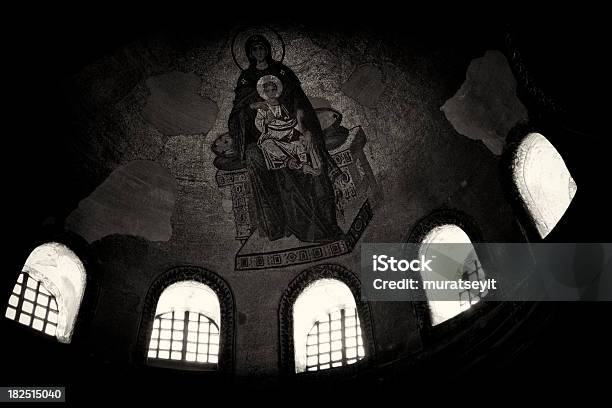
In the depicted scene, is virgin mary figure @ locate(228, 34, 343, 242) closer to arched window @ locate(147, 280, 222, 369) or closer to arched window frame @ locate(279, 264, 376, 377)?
arched window frame @ locate(279, 264, 376, 377)

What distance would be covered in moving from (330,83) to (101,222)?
5032 millimetres

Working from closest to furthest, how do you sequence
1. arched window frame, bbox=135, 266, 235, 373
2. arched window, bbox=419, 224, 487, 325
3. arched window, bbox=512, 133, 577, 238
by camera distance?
arched window, bbox=512, 133, 577, 238 → arched window, bbox=419, 224, 487, 325 → arched window frame, bbox=135, 266, 235, 373

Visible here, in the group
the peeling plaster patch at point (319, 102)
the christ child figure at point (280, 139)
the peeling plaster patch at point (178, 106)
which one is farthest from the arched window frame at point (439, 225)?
the peeling plaster patch at point (178, 106)

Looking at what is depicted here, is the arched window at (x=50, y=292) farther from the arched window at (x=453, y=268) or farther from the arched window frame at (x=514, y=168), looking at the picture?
the arched window frame at (x=514, y=168)

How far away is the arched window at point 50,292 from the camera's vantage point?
1303cm

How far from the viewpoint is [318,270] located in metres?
14.5

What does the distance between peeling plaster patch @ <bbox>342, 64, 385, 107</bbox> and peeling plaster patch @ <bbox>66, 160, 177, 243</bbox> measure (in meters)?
3.85

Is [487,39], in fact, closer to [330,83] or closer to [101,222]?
[330,83]

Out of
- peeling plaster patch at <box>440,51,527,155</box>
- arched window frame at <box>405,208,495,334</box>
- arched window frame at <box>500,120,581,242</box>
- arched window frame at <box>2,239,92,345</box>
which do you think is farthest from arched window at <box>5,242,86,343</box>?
arched window frame at <box>500,120,581,242</box>

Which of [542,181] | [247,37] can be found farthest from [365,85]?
[542,181]

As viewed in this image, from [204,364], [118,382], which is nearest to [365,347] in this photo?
[204,364]

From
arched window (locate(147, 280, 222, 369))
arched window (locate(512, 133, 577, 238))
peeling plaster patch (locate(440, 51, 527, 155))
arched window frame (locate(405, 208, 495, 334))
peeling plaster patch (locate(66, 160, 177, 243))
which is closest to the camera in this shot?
arched window (locate(512, 133, 577, 238))

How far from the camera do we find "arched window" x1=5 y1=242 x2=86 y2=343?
13.0 m

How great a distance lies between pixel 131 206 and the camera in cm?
1463
